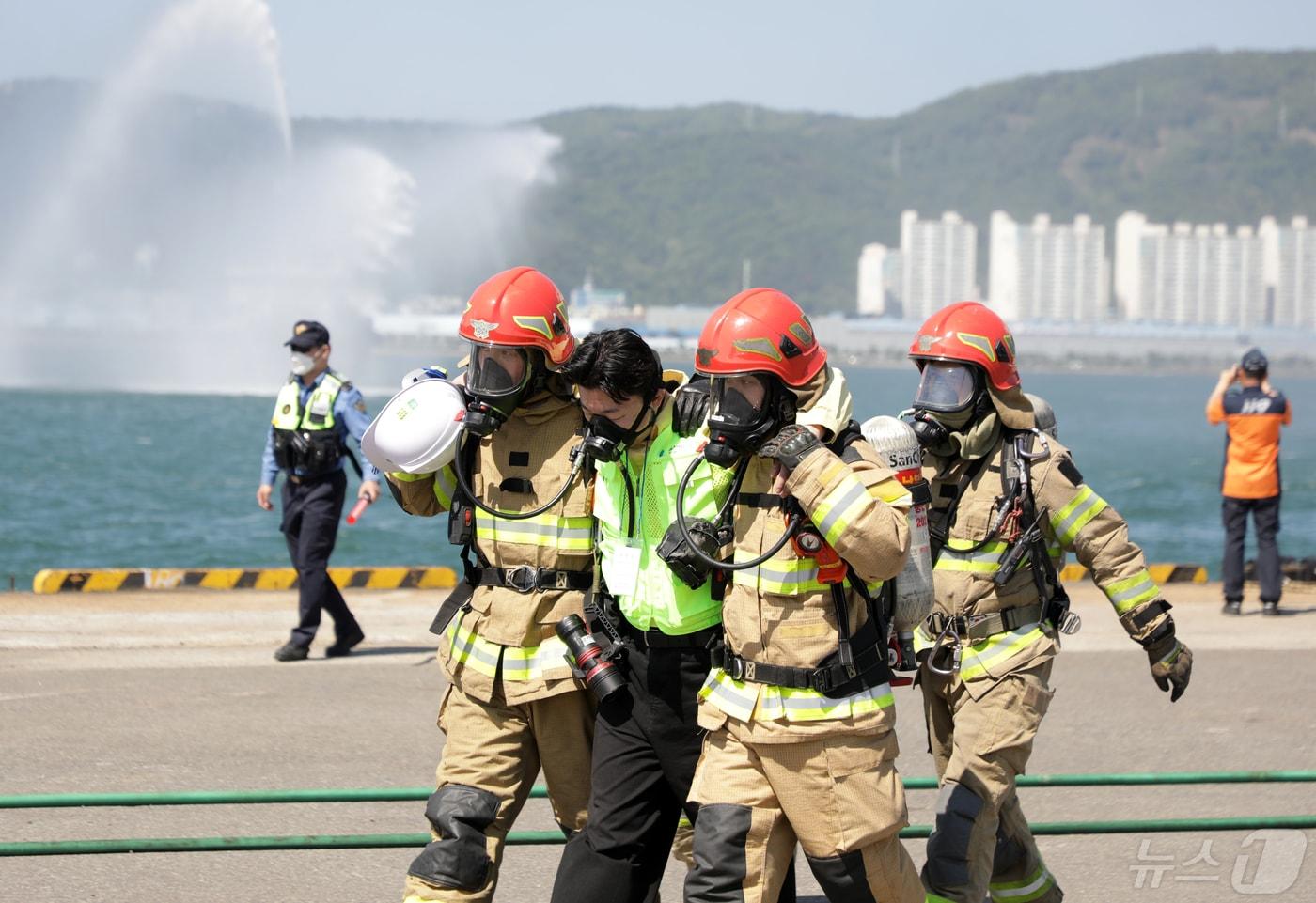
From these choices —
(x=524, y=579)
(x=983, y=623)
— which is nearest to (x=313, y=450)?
(x=524, y=579)

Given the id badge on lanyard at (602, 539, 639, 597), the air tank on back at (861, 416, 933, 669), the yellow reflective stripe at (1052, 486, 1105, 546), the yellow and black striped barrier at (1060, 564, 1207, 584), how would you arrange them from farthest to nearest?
the yellow and black striped barrier at (1060, 564, 1207, 584), the yellow reflective stripe at (1052, 486, 1105, 546), the id badge on lanyard at (602, 539, 639, 597), the air tank on back at (861, 416, 933, 669)

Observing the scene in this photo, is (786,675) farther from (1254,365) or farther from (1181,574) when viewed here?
(1181,574)

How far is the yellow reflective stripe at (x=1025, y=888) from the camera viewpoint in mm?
5348

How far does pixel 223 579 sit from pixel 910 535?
10.6 meters

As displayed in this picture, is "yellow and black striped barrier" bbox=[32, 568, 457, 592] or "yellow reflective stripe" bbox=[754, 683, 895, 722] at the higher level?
"yellow reflective stripe" bbox=[754, 683, 895, 722]

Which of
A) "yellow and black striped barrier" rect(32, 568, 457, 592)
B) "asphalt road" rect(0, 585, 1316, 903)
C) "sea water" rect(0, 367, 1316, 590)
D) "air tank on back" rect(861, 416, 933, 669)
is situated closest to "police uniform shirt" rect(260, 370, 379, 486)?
"asphalt road" rect(0, 585, 1316, 903)

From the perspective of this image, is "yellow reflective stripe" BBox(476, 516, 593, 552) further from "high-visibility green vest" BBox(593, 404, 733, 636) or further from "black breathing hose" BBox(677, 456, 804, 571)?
"black breathing hose" BBox(677, 456, 804, 571)

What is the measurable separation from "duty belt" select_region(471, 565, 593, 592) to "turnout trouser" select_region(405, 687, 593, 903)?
328 mm

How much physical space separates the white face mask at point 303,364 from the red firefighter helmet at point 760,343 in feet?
19.8

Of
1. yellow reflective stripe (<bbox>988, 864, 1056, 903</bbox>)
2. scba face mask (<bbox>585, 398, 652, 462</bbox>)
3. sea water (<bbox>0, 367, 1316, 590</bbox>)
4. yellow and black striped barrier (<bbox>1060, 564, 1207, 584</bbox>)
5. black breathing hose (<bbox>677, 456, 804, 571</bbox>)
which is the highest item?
scba face mask (<bbox>585, 398, 652, 462</bbox>)

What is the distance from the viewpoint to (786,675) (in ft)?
13.9

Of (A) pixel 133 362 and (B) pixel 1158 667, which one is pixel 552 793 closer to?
(B) pixel 1158 667

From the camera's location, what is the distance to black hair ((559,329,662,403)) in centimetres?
454

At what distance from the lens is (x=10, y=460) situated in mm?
50750
